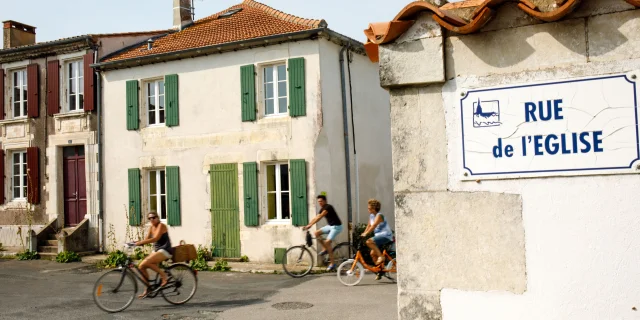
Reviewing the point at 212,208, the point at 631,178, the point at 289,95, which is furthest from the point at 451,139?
the point at 212,208

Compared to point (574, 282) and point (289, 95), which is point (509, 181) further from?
point (289, 95)

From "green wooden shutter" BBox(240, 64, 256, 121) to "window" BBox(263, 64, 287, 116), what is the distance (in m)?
0.35

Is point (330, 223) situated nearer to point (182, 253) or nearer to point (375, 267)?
point (375, 267)

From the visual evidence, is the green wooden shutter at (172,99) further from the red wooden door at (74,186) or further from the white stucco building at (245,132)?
the red wooden door at (74,186)

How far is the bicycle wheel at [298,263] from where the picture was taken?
13.3m

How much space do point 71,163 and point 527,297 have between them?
17912 mm

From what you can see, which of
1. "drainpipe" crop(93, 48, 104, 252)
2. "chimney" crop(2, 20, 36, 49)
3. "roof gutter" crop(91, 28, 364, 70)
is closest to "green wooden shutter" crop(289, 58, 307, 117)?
"roof gutter" crop(91, 28, 364, 70)

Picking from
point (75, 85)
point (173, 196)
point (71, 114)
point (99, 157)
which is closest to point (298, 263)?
point (173, 196)

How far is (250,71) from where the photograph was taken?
15.8 metres

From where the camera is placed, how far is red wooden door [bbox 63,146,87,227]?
738 inches

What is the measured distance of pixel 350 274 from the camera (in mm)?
11648

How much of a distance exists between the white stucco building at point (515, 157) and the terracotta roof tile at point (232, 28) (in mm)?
11689

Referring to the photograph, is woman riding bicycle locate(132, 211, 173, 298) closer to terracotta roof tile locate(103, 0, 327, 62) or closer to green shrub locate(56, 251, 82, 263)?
terracotta roof tile locate(103, 0, 327, 62)

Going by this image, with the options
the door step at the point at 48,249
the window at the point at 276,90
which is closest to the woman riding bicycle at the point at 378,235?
the window at the point at 276,90
